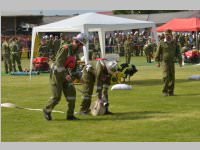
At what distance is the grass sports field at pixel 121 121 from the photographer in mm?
10250

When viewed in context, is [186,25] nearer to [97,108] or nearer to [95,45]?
[95,45]

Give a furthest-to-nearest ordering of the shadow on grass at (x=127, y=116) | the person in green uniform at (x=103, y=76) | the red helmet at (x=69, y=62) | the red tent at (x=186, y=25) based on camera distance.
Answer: the red tent at (x=186, y=25)
the person in green uniform at (x=103, y=76)
the shadow on grass at (x=127, y=116)
the red helmet at (x=69, y=62)

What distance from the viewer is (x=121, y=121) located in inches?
474

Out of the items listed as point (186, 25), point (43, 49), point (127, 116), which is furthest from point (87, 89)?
point (186, 25)

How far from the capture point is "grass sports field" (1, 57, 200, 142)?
10250 mm

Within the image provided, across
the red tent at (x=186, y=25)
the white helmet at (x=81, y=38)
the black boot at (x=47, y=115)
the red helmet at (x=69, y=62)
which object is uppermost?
the red tent at (x=186, y=25)

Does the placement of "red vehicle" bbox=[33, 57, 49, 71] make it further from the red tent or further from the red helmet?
the red tent

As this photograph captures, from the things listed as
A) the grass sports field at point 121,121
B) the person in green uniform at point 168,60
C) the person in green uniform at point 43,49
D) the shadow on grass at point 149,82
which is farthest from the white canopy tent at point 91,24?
the person in green uniform at point 43,49

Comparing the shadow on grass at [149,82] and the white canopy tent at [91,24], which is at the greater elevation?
the white canopy tent at [91,24]

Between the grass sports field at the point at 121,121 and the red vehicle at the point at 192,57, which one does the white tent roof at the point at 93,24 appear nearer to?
the grass sports field at the point at 121,121

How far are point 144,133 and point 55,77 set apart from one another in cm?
257

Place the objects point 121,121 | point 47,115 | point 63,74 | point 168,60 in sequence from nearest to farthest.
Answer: point 63,74
point 121,121
point 47,115
point 168,60

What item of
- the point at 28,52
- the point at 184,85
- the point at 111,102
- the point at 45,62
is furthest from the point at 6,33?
the point at 111,102

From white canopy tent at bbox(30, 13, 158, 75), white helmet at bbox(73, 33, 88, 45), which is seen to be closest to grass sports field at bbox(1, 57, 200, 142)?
white helmet at bbox(73, 33, 88, 45)
